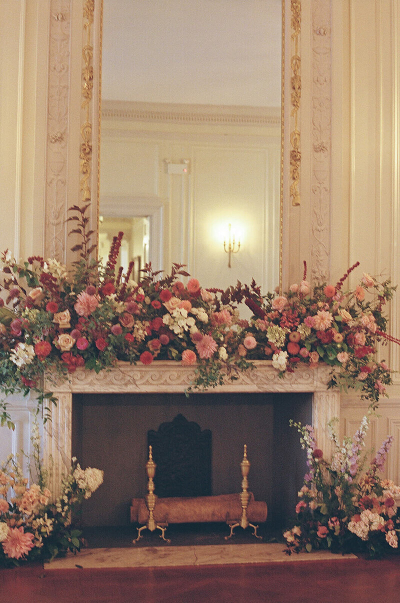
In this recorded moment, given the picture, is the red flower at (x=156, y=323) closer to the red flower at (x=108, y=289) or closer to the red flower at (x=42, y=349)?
the red flower at (x=108, y=289)

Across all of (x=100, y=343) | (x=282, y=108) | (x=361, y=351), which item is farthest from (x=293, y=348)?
(x=282, y=108)

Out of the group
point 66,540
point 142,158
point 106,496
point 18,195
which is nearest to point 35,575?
point 66,540

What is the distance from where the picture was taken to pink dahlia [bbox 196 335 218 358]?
141 inches

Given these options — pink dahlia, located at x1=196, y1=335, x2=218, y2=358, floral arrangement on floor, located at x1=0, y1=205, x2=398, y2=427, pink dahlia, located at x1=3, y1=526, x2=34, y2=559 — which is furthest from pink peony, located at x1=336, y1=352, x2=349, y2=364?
pink dahlia, located at x1=3, y1=526, x2=34, y2=559

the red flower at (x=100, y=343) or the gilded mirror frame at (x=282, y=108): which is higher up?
the gilded mirror frame at (x=282, y=108)

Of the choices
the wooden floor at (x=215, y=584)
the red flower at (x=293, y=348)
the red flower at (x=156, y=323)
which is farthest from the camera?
the red flower at (x=293, y=348)

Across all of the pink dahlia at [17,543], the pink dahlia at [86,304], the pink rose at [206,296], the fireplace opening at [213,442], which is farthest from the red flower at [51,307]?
the pink dahlia at [17,543]

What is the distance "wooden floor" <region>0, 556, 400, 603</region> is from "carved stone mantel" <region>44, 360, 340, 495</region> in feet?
1.88

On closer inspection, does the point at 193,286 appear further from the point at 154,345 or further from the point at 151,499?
the point at 151,499

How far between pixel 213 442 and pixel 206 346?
3.13 feet

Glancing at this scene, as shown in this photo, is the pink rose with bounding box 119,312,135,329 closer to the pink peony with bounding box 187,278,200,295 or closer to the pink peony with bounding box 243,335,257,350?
the pink peony with bounding box 187,278,200,295

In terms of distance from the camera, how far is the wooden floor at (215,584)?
3086 mm

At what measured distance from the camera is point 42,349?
11.1 feet

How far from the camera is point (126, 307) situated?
352cm
